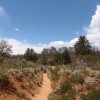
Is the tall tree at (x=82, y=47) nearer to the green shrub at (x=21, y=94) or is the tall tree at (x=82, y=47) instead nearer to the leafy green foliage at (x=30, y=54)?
the leafy green foliage at (x=30, y=54)

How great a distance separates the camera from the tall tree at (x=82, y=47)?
6850 cm

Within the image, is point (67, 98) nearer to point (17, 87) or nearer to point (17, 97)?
point (17, 97)

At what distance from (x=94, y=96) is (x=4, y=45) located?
36.0 m

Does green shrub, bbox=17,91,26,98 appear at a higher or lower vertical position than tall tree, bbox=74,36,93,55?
lower

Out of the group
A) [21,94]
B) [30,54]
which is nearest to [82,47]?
[30,54]

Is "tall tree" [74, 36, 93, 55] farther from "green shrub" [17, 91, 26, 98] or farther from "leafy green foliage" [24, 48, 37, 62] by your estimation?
"green shrub" [17, 91, 26, 98]

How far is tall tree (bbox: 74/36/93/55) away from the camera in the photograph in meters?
68.5

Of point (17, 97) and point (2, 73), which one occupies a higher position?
point (2, 73)

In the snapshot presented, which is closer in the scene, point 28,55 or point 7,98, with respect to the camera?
point 7,98

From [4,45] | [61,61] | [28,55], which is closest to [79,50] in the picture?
[61,61]

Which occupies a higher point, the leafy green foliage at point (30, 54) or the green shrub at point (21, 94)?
the leafy green foliage at point (30, 54)

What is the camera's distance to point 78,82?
18203 millimetres

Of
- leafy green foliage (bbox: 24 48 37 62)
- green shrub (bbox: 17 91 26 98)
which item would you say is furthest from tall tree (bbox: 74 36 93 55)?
green shrub (bbox: 17 91 26 98)

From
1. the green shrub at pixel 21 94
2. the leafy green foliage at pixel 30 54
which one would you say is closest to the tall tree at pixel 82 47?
the leafy green foliage at pixel 30 54
